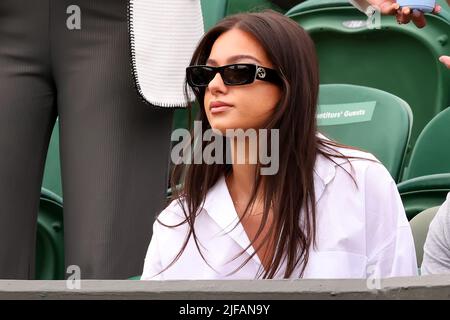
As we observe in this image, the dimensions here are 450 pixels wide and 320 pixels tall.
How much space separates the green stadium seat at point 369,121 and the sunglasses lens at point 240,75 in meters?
0.92

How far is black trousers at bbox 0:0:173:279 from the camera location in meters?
2.16

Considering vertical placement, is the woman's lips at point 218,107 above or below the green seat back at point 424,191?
above

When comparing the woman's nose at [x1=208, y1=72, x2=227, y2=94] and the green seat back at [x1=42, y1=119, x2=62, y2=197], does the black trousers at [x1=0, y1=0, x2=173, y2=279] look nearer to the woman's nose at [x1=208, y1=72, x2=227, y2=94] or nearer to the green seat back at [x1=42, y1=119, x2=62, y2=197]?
the woman's nose at [x1=208, y1=72, x2=227, y2=94]

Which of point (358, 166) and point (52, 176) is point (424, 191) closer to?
point (358, 166)

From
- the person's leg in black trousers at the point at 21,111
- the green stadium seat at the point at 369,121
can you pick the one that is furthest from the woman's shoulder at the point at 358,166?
the green stadium seat at the point at 369,121

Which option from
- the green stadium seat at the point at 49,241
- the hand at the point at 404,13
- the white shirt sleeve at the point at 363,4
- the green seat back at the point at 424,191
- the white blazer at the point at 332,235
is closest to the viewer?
the white blazer at the point at 332,235

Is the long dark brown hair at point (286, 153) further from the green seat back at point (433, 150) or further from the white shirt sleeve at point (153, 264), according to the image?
the green seat back at point (433, 150)

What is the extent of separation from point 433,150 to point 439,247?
86cm

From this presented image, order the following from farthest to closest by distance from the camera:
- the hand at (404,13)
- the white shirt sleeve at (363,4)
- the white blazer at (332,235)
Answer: the white shirt sleeve at (363,4)
the hand at (404,13)
the white blazer at (332,235)

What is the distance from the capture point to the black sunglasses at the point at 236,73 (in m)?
2.00

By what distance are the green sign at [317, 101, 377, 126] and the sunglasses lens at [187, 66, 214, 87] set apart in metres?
0.93

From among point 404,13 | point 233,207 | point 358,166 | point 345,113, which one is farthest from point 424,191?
point 233,207

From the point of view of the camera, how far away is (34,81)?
2197mm
